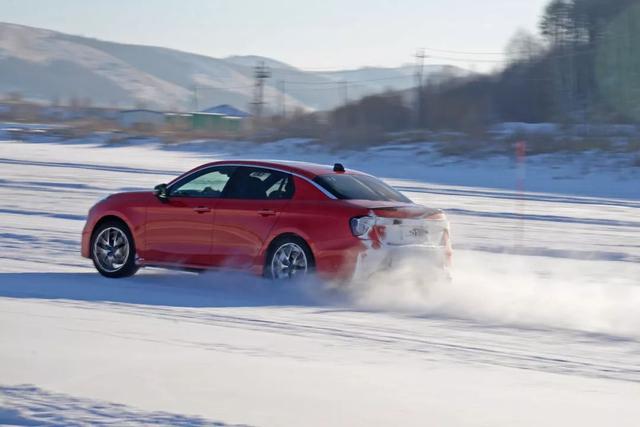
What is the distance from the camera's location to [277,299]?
11820 mm

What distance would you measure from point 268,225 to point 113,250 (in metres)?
2.11

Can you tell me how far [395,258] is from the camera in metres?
11.8

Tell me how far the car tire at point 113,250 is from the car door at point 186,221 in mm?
248

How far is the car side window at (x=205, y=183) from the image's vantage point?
510 inches

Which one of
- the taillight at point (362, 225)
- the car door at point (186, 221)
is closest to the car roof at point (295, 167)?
the car door at point (186, 221)

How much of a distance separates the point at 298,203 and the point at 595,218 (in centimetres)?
1458

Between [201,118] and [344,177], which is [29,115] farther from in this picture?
[344,177]

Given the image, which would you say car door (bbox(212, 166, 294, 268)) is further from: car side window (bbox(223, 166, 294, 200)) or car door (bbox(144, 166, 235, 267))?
car door (bbox(144, 166, 235, 267))

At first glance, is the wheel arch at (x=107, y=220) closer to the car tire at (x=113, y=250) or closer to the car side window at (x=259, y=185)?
the car tire at (x=113, y=250)

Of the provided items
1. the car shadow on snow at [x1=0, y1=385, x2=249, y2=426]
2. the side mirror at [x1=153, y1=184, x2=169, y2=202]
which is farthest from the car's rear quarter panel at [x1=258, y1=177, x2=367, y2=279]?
the car shadow on snow at [x1=0, y1=385, x2=249, y2=426]

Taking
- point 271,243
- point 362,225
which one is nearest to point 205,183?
point 271,243

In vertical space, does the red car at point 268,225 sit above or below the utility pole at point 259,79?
below

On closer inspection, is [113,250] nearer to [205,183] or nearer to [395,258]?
[205,183]

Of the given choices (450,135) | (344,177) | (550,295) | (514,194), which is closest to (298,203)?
(344,177)
